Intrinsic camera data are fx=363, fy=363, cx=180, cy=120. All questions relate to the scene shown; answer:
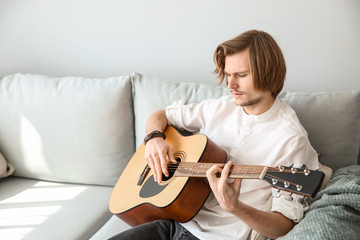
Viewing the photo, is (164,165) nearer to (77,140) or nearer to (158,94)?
(158,94)

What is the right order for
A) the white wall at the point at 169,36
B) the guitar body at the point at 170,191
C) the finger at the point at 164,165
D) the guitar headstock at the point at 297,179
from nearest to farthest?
the guitar headstock at the point at 297,179
the guitar body at the point at 170,191
the finger at the point at 164,165
the white wall at the point at 169,36

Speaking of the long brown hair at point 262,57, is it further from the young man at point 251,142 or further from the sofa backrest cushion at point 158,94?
the sofa backrest cushion at point 158,94

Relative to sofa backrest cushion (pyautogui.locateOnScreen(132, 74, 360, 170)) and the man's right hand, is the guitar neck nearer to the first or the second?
the man's right hand

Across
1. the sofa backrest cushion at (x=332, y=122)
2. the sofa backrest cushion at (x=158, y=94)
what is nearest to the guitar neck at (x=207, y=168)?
the sofa backrest cushion at (x=158, y=94)

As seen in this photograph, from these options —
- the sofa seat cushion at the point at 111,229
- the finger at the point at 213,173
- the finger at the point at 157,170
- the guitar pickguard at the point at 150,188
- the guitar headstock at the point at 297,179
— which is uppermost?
the guitar headstock at the point at 297,179

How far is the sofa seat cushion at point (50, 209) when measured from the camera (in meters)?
1.55

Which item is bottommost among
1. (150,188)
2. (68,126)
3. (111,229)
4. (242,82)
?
(111,229)

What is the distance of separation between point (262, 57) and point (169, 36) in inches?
29.6

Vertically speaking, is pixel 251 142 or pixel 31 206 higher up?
pixel 251 142

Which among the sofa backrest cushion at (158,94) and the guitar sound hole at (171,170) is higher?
the sofa backrest cushion at (158,94)

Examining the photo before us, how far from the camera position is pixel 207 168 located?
1.24 meters

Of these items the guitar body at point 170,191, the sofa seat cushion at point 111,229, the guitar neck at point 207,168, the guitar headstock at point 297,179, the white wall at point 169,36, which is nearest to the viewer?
the guitar headstock at point 297,179

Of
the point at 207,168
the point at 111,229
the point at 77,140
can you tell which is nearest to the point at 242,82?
the point at 207,168

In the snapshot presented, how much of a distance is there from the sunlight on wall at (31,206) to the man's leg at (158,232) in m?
0.47
